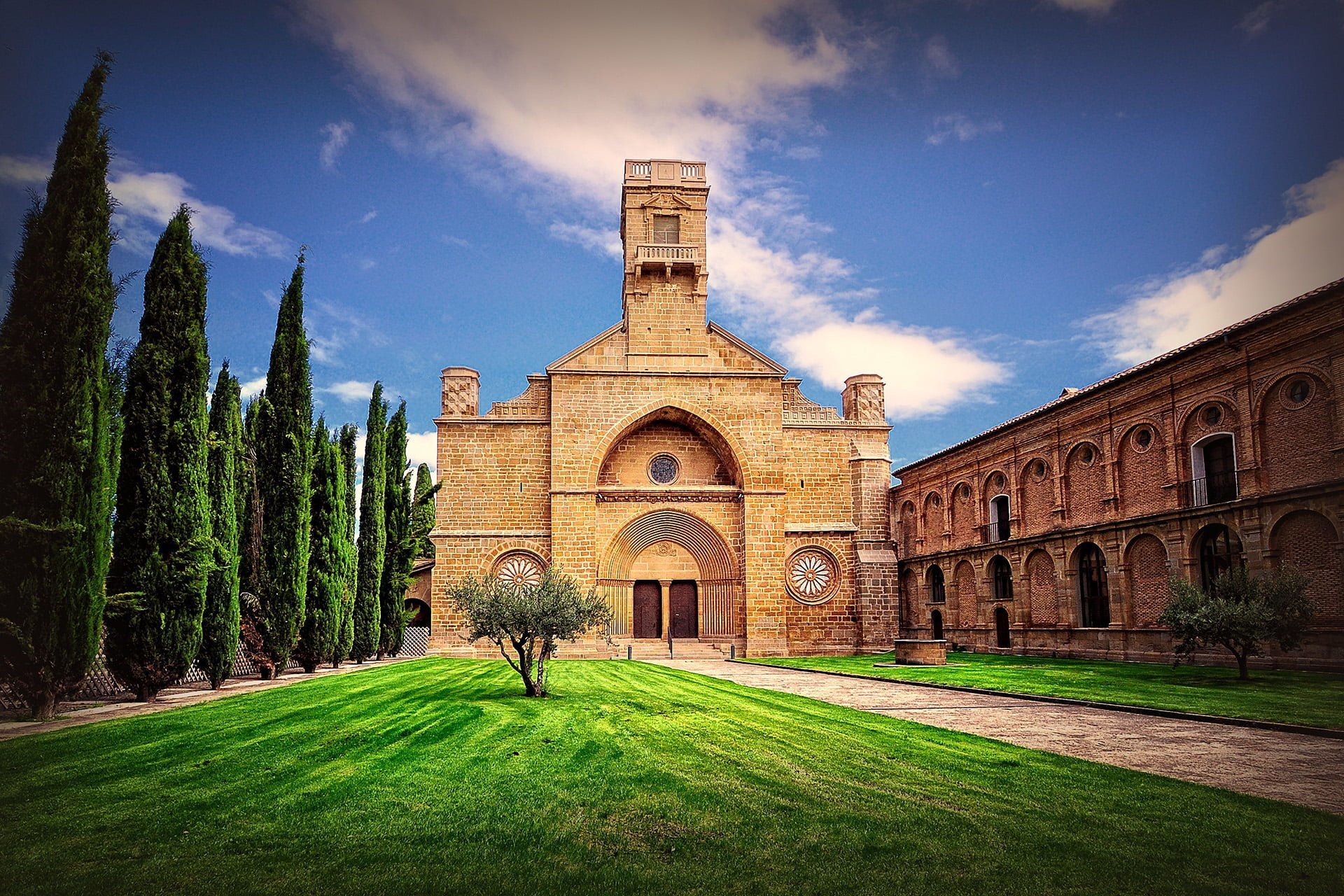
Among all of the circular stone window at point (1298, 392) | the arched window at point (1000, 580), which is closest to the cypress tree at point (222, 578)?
the circular stone window at point (1298, 392)

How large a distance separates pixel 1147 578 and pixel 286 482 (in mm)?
21816

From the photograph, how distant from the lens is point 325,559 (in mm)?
19438

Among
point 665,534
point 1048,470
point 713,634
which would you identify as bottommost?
point 713,634

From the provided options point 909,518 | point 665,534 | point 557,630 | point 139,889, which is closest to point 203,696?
point 557,630

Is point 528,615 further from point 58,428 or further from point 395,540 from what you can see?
point 395,540

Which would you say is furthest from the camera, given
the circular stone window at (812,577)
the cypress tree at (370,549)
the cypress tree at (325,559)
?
the circular stone window at (812,577)

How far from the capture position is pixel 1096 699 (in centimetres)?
1231

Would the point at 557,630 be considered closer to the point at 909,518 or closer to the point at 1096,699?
the point at 1096,699

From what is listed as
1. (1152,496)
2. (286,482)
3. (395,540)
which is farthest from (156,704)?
(1152,496)

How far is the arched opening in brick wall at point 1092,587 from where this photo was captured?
79.7 ft

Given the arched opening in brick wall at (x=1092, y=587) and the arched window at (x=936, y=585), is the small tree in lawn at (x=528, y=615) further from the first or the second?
the arched window at (x=936, y=585)

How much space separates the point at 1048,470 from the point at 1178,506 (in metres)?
6.03

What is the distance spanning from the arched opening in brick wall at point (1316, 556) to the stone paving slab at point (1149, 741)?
8.76 m

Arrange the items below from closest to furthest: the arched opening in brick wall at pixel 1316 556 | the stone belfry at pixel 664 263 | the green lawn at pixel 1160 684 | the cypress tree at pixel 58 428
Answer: the cypress tree at pixel 58 428, the green lawn at pixel 1160 684, the arched opening in brick wall at pixel 1316 556, the stone belfry at pixel 664 263
